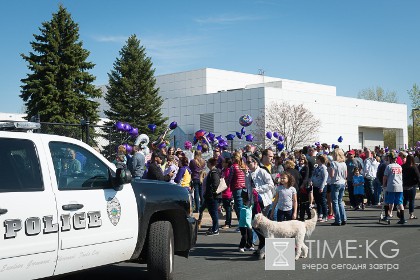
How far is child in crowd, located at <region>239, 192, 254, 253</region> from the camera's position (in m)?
9.55

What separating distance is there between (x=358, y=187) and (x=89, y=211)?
13155 millimetres

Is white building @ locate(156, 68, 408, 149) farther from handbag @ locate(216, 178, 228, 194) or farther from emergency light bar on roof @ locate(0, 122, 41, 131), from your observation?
emergency light bar on roof @ locate(0, 122, 41, 131)

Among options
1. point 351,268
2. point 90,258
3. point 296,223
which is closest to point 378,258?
point 351,268

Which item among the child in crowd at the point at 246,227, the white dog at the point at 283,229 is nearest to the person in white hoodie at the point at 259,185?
the child in crowd at the point at 246,227

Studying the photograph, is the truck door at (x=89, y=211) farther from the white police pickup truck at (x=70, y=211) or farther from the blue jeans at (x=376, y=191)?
the blue jeans at (x=376, y=191)

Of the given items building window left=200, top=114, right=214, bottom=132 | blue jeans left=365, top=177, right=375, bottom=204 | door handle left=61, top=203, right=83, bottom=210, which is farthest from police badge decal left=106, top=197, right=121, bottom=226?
building window left=200, top=114, right=214, bottom=132

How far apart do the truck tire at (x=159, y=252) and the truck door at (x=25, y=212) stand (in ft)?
5.03

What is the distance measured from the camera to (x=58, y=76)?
130 ft

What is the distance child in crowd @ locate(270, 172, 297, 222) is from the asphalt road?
0.82 m

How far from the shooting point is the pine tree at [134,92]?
4766cm

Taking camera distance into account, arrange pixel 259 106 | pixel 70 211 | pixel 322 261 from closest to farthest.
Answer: pixel 70 211 → pixel 322 261 → pixel 259 106

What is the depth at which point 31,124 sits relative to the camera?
5984mm

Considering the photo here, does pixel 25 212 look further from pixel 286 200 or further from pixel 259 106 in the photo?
pixel 259 106

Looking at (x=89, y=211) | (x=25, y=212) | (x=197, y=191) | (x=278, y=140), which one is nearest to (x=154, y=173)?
(x=197, y=191)
